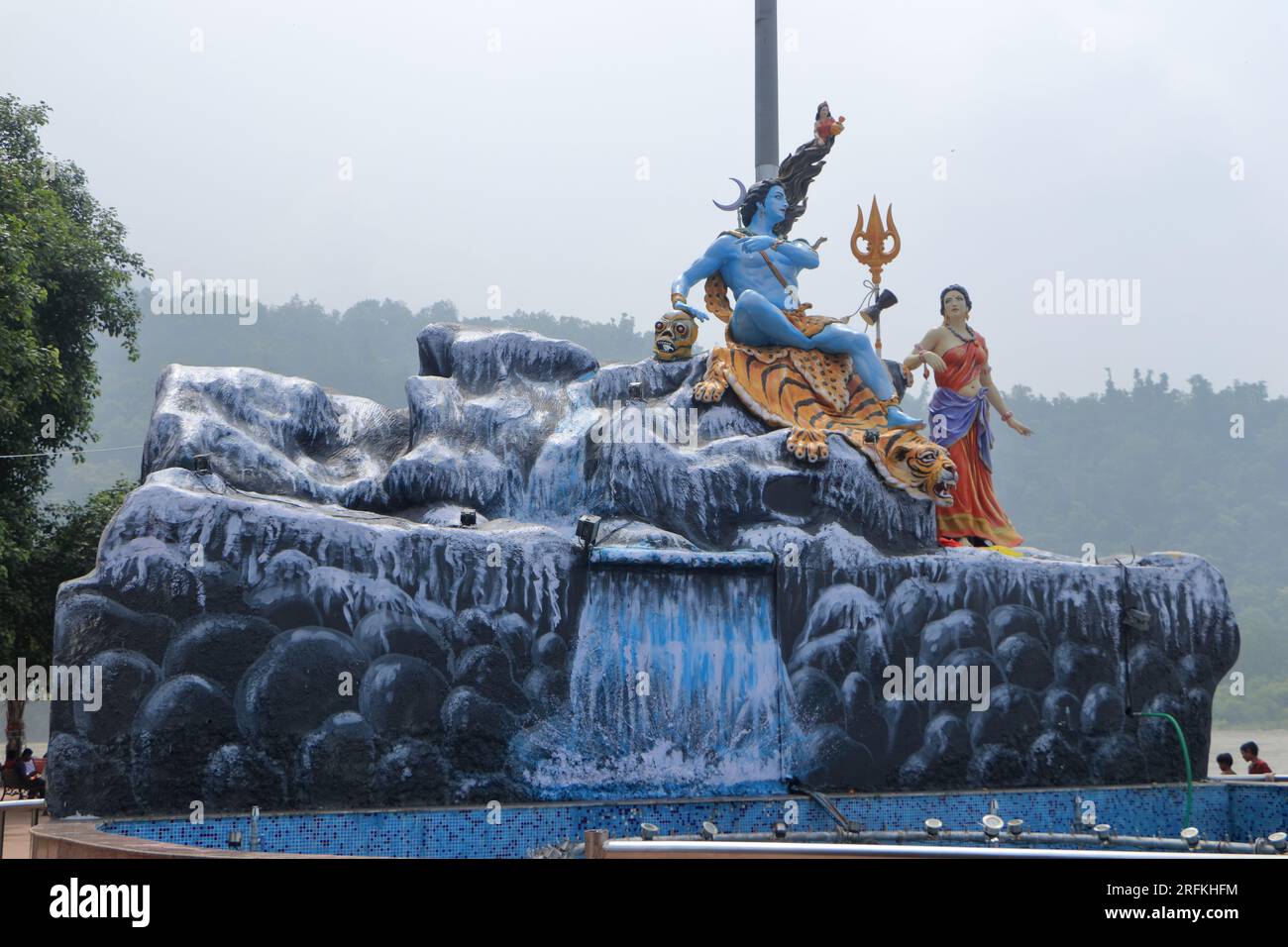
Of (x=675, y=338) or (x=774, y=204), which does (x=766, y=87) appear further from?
(x=675, y=338)

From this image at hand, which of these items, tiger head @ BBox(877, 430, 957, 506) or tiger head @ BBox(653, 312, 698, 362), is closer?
tiger head @ BBox(877, 430, 957, 506)

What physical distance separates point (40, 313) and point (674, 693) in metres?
7.91

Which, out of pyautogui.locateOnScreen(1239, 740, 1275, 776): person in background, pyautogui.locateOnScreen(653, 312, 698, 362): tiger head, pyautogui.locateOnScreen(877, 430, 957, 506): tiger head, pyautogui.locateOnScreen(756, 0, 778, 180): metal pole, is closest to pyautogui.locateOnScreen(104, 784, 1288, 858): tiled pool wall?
pyautogui.locateOnScreen(1239, 740, 1275, 776): person in background

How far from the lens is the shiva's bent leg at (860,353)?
947 cm

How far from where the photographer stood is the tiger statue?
29.5 feet

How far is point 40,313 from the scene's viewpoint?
12.6 meters

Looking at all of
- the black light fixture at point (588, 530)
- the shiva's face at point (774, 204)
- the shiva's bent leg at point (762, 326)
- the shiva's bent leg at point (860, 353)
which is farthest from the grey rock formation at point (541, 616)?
the shiva's face at point (774, 204)

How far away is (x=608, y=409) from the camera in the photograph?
9008 millimetres

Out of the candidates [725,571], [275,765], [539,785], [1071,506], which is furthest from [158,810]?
[1071,506]

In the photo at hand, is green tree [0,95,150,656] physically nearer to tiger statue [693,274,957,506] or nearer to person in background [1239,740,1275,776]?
tiger statue [693,274,957,506]

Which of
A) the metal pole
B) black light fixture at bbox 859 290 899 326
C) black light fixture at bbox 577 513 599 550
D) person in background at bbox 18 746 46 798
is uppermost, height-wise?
the metal pole

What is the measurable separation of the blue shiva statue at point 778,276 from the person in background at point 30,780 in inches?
271

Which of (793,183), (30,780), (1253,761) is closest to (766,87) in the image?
(793,183)

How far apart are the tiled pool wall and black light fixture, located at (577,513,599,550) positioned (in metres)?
1.52
